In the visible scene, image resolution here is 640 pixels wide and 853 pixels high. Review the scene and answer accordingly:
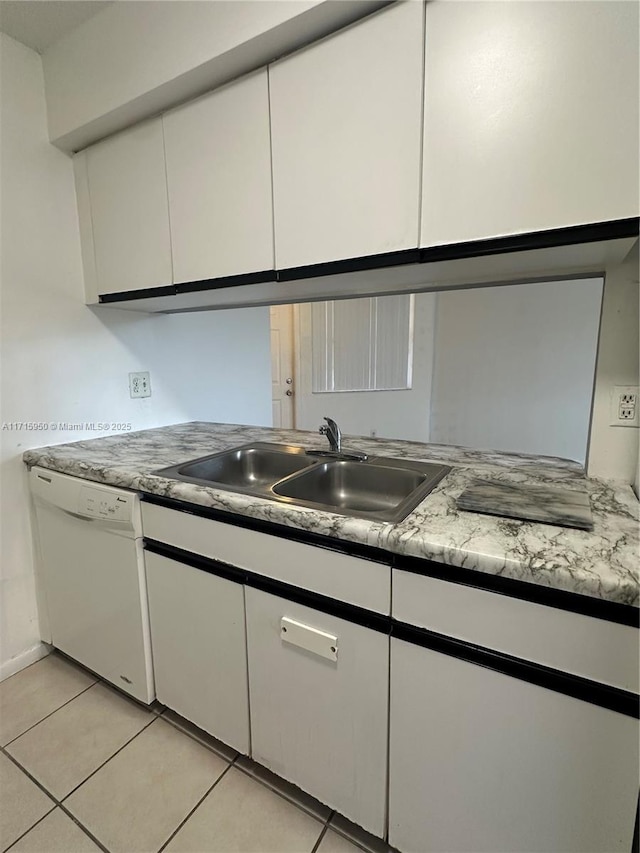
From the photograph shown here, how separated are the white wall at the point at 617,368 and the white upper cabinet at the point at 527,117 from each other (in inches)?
14.1

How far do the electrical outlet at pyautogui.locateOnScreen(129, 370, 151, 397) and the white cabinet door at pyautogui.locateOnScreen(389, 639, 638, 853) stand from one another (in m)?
1.66

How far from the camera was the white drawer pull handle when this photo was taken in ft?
3.23

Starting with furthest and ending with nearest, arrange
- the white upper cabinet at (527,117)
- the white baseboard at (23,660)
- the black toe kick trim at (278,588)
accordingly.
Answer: the white baseboard at (23,660) < the black toe kick trim at (278,588) < the white upper cabinet at (527,117)

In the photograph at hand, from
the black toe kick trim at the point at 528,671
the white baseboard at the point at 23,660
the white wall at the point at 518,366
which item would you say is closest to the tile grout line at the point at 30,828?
the white baseboard at the point at 23,660

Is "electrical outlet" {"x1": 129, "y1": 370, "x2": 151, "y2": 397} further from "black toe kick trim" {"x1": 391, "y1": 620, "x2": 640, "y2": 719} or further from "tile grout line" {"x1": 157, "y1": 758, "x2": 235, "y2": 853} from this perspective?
"black toe kick trim" {"x1": 391, "y1": 620, "x2": 640, "y2": 719}

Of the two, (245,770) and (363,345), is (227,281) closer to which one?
(245,770)

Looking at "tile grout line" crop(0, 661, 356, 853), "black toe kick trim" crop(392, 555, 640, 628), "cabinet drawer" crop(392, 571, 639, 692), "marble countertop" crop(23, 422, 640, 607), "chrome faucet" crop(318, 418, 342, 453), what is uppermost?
"chrome faucet" crop(318, 418, 342, 453)

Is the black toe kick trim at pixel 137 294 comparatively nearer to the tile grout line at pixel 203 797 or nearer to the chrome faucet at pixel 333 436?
the chrome faucet at pixel 333 436

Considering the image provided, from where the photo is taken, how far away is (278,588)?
106 cm

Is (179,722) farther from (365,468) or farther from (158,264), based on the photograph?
(158,264)

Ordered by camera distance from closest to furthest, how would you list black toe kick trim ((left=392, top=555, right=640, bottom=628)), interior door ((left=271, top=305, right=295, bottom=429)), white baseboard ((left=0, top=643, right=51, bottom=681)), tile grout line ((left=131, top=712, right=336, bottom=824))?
1. black toe kick trim ((left=392, top=555, right=640, bottom=628))
2. tile grout line ((left=131, top=712, right=336, bottom=824))
3. white baseboard ((left=0, top=643, right=51, bottom=681))
4. interior door ((left=271, top=305, right=295, bottom=429))

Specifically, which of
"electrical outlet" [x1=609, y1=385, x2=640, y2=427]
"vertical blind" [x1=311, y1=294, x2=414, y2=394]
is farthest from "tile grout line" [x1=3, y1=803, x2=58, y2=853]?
"vertical blind" [x1=311, y1=294, x2=414, y2=394]

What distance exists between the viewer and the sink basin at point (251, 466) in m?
1.55

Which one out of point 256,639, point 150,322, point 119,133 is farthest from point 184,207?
point 256,639
